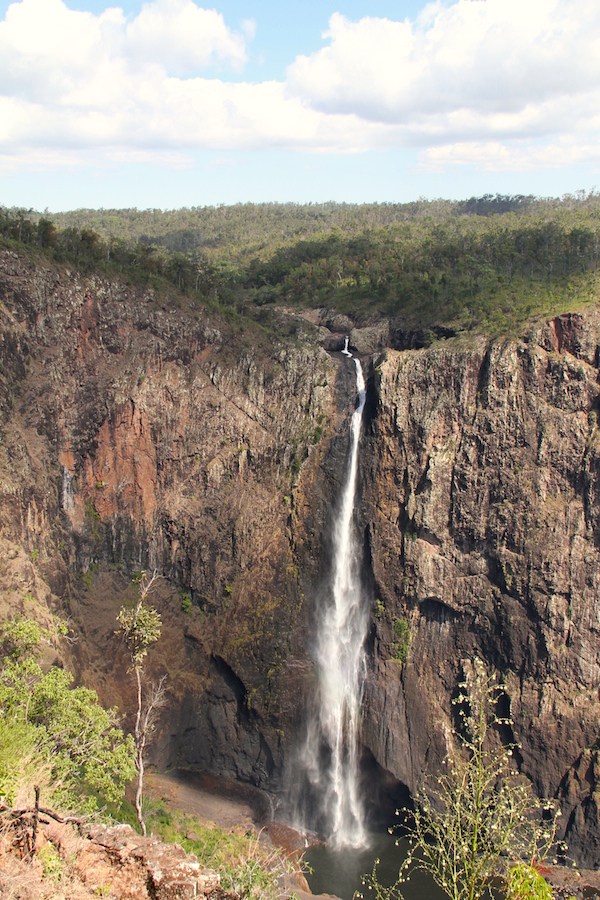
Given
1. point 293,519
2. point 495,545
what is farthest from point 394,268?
point 495,545

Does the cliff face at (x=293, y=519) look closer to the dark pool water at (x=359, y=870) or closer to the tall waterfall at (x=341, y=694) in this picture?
the tall waterfall at (x=341, y=694)

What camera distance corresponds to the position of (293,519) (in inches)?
1319

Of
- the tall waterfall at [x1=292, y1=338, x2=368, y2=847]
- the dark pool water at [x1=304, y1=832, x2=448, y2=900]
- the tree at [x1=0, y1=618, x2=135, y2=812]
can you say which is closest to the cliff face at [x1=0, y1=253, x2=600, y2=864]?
the tall waterfall at [x1=292, y1=338, x2=368, y2=847]

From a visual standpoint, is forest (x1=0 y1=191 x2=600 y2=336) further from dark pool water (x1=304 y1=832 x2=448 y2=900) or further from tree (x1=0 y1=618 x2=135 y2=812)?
dark pool water (x1=304 y1=832 x2=448 y2=900)

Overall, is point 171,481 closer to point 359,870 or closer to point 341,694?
point 341,694

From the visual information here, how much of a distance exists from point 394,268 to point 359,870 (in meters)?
32.9

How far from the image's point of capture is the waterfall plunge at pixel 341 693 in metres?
29.8

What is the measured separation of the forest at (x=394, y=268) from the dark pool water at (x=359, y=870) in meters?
22.8

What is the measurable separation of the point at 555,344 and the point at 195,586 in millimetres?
20049

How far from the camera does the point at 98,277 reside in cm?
3309

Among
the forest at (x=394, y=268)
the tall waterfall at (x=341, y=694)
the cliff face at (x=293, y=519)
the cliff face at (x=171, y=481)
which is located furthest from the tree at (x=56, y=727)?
the forest at (x=394, y=268)

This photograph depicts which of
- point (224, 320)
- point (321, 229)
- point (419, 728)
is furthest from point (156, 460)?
point (321, 229)

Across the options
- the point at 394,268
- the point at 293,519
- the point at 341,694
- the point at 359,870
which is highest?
the point at 394,268

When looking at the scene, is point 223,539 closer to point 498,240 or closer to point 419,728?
point 419,728
